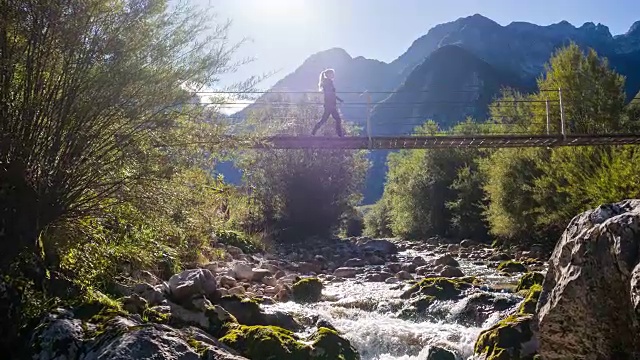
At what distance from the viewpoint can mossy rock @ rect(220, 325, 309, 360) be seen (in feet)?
15.7

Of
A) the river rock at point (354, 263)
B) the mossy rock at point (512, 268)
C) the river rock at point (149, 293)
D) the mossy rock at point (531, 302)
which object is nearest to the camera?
the mossy rock at point (531, 302)

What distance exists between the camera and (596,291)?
2.98 m

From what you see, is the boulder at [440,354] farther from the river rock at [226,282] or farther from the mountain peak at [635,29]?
the mountain peak at [635,29]

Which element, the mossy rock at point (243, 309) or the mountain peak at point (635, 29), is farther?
the mountain peak at point (635, 29)

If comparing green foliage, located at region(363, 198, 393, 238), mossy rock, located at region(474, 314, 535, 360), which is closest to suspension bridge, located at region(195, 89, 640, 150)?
mossy rock, located at region(474, 314, 535, 360)

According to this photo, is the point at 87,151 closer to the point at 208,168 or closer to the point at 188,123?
the point at 188,123

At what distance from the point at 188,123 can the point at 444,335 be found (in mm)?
3904

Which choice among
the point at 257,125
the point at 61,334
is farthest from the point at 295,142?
the point at 61,334

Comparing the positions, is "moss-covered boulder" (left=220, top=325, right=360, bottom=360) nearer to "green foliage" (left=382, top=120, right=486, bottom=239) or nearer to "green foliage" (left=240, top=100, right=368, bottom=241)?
"green foliage" (left=240, top=100, right=368, bottom=241)

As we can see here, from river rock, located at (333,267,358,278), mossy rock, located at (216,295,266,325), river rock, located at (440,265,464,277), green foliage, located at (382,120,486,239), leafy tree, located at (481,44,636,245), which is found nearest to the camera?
mossy rock, located at (216,295,266,325)

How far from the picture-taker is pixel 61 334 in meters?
3.86

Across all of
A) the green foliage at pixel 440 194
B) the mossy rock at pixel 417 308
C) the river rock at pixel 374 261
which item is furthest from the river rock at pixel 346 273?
the green foliage at pixel 440 194

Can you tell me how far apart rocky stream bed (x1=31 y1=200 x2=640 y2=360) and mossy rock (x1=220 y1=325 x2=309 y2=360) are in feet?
0.03

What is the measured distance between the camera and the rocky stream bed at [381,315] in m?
2.97
